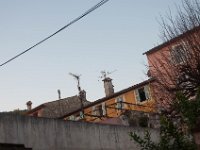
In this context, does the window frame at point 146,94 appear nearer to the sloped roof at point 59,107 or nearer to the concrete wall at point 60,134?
the sloped roof at point 59,107

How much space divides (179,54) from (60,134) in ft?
25.8

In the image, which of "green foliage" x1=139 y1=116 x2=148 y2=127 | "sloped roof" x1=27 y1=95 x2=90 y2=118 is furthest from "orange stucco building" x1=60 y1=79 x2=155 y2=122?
"green foliage" x1=139 y1=116 x2=148 y2=127

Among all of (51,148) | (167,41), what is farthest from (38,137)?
(167,41)

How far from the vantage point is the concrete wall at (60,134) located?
1256 centimetres

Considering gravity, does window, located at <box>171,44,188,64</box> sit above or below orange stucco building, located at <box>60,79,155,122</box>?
below

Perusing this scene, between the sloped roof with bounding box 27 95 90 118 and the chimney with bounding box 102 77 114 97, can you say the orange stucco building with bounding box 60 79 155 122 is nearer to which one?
the chimney with bounding box 102 77 114 97

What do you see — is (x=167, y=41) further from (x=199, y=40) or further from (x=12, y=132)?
(x=12, y=132)

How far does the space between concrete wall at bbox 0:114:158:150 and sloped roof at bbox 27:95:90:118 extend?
97.5 feet

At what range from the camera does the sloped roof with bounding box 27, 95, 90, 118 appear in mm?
46594

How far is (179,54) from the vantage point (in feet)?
61.6

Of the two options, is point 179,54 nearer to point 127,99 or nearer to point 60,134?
point 60,134

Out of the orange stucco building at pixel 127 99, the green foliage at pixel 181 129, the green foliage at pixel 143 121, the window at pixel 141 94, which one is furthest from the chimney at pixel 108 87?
the green foliage at pixel 181 129

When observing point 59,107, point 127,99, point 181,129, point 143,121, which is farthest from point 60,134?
point 59,107

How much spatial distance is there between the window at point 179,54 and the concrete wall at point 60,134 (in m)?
4.55
